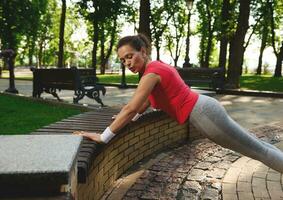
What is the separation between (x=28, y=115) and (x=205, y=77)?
9705 millimetres

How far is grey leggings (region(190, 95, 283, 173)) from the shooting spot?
3064mm

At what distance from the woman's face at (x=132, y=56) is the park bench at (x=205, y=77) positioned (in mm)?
13358

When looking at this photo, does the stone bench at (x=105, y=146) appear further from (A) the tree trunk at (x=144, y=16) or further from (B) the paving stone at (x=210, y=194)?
(A) the tree trunk at (x=144, y=16)

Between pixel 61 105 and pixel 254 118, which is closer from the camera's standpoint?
pixel 254 118

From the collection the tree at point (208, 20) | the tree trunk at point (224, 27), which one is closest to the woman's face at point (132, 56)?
the tree trunk at point (224, 27)

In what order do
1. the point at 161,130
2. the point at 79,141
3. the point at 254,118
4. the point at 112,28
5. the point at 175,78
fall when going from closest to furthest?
the point at 79,141 → the point at 175,78 → the point at 161,130 → the point at 254,118 → the point at 112,28

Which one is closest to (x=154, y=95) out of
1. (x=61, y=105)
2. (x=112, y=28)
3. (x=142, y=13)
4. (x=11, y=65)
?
(x=61, y=105)

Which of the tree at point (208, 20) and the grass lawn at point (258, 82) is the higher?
the tree at point (208, 20)

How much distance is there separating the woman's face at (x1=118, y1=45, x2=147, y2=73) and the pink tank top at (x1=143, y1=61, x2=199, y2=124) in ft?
0.31

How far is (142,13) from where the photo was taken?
55.6 feet

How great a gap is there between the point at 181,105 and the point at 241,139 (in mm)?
567

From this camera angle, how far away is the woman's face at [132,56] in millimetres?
3027

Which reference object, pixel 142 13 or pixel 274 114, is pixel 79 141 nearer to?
pixel 274 114

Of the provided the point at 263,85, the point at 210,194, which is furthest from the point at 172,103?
the point at 263,85
